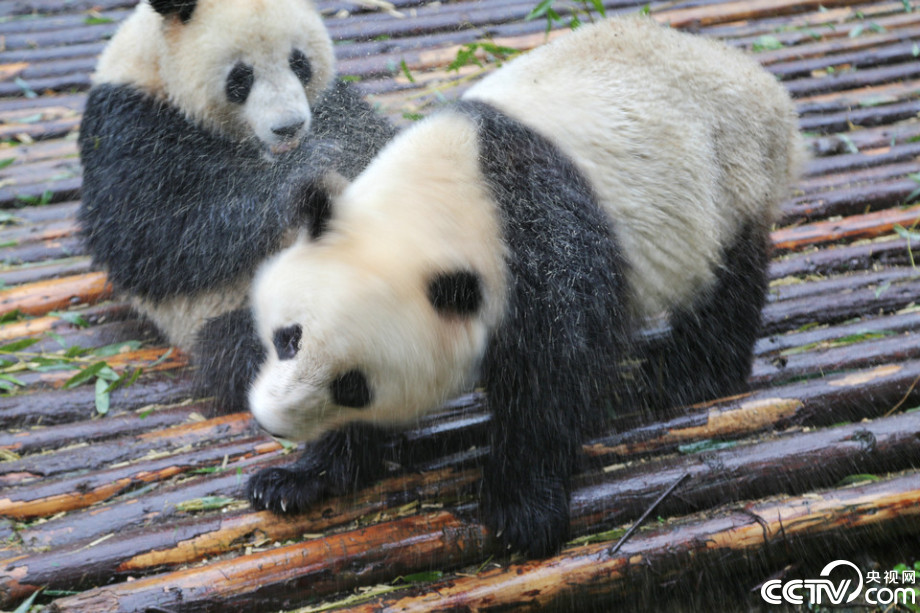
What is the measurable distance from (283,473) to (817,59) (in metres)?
3.92

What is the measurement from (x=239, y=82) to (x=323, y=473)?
1.71 m

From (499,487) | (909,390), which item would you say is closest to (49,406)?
(499,487)

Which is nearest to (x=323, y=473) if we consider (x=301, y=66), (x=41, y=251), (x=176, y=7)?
(x=301, y=66)

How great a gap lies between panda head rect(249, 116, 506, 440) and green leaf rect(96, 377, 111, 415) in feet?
3.64

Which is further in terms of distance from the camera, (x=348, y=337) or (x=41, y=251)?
(x=41, y=251)

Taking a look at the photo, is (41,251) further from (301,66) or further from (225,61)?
(301,66)

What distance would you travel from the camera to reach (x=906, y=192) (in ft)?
13.5

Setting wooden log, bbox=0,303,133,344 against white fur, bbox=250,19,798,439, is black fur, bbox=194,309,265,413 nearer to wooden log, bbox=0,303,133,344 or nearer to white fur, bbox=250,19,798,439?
wooden log, bbox=0,303,133,344

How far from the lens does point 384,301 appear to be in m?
2.21

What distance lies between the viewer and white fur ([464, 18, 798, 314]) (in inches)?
110

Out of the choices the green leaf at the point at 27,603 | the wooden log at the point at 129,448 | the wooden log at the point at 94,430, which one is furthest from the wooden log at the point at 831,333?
the green leaf at the point at 27,603

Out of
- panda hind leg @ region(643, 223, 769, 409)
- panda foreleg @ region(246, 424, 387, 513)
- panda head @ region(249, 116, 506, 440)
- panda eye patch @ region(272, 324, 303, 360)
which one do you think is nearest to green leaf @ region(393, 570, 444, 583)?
panda foreleg @ region(246, 424, 387, 513)

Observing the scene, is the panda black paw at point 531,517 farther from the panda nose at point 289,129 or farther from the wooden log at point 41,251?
the wooden log at point 41,251

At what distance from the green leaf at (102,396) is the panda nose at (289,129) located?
116 centimetres
